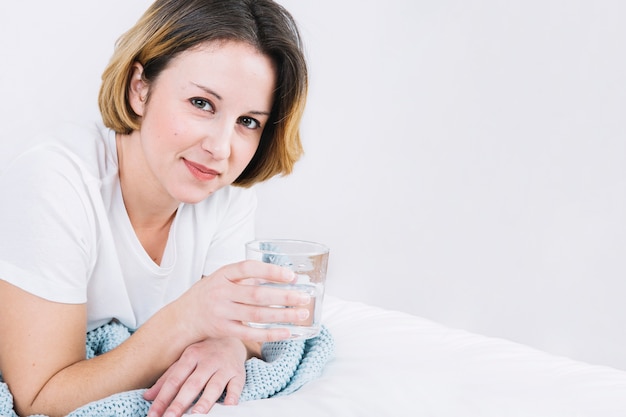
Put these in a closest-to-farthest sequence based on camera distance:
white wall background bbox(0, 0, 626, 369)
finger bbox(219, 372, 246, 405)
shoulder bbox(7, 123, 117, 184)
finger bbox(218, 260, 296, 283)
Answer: finger bbox(218, 260, 296, 283) → finger bbox(219, 372, 246, 405) → shoulder bbox(7, 123, 117, 184) → white wall background bbox(0, 0, 626, 369)

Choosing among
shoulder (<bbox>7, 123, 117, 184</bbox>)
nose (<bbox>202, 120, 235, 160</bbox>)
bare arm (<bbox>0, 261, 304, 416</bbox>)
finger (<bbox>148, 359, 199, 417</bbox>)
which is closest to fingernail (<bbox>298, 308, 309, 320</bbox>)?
bare arm (<bbox>0, 261, 304, 416</bbox>)

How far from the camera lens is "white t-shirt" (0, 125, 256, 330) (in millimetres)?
1227

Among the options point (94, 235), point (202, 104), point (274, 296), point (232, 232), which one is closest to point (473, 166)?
point (232, 232)

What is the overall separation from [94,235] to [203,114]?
305 mm

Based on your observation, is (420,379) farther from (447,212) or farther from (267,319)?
(447,212)

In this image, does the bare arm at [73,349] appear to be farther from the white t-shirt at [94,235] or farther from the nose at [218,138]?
the nose at [218,138]

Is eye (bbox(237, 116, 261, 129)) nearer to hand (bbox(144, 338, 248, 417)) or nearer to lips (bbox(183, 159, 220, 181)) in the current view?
lips (bbox(183, 159, 220, 181))

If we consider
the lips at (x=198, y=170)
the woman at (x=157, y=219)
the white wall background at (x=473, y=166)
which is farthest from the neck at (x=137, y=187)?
the white wall background at (x=473, y=166)

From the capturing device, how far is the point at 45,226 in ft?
4.05

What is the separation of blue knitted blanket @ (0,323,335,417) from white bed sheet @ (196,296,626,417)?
4cm

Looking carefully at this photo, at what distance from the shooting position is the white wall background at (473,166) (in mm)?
2531

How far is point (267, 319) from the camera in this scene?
3.47 ft

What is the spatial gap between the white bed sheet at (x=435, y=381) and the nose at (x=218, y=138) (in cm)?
45

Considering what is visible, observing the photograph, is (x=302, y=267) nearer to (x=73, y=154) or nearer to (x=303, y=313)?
(x=303, y=313)
